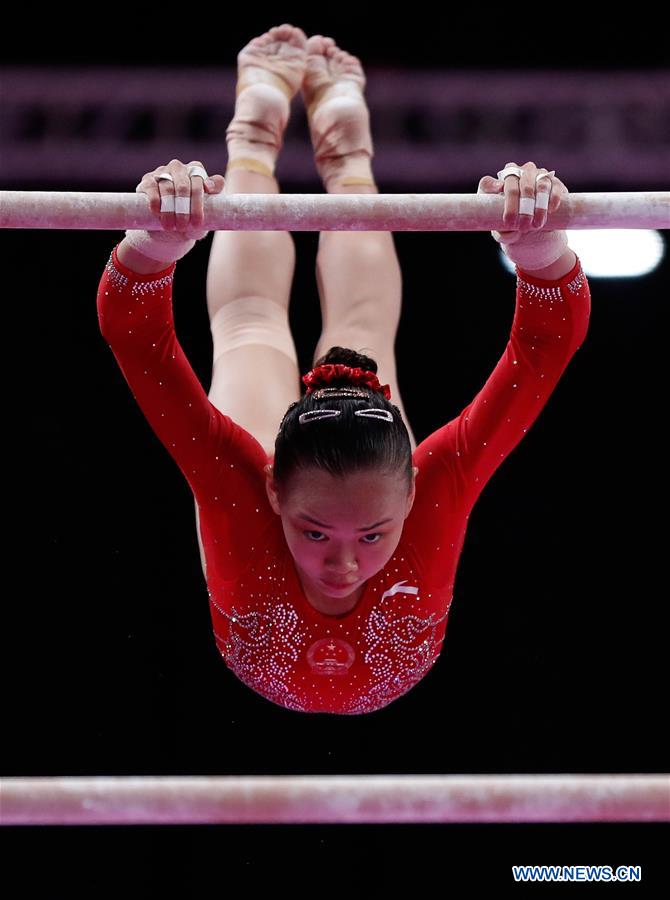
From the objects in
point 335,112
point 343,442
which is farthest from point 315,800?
point 335,112

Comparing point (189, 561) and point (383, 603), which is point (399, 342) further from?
point (383, 603)

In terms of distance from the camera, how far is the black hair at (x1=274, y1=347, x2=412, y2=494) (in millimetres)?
1738

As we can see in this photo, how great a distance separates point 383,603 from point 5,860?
214cm

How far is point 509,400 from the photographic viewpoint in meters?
1.87

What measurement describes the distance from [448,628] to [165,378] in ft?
6.66

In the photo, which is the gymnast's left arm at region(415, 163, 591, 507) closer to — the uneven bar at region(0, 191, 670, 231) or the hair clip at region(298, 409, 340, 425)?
the uneven bar at region(0, 191, 670, 231)

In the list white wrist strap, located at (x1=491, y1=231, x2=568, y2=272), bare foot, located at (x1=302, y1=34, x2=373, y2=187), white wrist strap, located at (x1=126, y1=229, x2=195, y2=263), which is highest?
bare foot, located at (x1=302, y1=34, x2=373, y2=187)

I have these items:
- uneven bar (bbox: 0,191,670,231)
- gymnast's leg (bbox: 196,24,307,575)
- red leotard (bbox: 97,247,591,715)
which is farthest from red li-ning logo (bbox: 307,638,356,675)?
uneven bar (bbox: 0,191,670,231)

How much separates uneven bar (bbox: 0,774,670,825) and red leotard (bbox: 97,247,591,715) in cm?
56

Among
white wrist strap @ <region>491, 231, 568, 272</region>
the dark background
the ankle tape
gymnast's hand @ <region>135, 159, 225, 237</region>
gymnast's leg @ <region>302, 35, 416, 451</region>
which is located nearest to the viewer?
gymnast's hand @ <region>135, 159, 225, 237</region>

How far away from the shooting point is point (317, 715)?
3.54 meters

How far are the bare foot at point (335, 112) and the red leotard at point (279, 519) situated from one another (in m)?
0.91

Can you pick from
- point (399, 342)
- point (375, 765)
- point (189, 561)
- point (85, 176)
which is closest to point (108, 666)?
point (189, 561)

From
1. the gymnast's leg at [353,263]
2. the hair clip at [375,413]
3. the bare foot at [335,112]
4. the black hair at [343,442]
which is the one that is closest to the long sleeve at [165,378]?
the black hair at [343,442]
